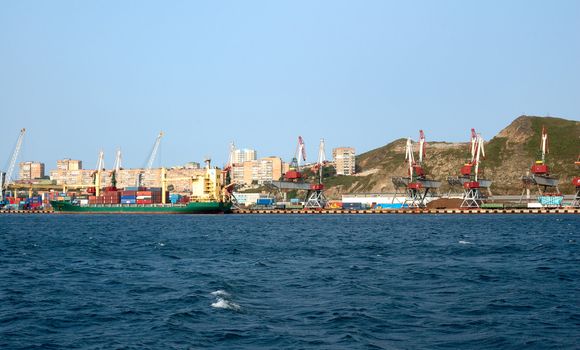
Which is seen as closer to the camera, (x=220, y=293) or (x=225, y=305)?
(x=225, y=305)

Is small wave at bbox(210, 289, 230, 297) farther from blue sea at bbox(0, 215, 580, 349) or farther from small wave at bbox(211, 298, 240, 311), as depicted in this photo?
small wave at bbox(211, 298, 240, 311)

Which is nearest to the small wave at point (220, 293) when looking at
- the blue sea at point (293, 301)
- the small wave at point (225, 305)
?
the blue sea at point (293, 301)

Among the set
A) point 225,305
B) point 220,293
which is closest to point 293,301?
point 225,305

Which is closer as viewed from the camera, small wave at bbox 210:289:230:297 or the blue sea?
the blue sea

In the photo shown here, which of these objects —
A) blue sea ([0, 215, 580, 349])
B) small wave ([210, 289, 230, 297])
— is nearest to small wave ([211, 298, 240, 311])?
blue sea ([0, 215, 580, 349])

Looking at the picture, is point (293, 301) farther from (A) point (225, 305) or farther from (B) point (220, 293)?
(B) point (220, 293)

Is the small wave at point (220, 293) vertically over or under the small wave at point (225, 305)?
over

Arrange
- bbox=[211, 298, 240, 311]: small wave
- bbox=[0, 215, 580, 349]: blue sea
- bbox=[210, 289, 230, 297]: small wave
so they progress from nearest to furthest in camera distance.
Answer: bbox=[0, 215, 580, 349]: blue sea, bbox=[211, 298, 240, 311]: small wave, bbox=[210, 289, 230, 297]: small wave

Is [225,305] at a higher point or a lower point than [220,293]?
lower

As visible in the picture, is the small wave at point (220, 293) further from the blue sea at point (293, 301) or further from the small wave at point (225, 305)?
the small wave at point (225, 305)

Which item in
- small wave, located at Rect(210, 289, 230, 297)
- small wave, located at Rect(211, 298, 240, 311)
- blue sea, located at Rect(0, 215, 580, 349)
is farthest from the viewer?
small wave, located at Rect(210, 289, 230, 297)

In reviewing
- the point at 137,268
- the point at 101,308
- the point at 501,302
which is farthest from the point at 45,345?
the point at 137,268

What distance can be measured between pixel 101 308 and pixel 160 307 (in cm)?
276

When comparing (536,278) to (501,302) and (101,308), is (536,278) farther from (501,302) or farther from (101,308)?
(101,308)
